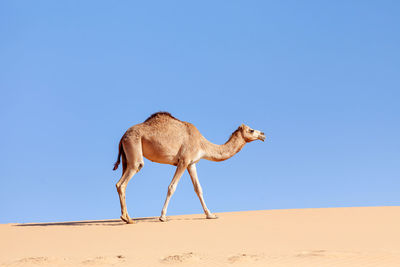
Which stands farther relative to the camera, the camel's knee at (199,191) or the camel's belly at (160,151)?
the camel's knee at (199,191)

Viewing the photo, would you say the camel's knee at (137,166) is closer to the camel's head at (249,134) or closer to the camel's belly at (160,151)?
the camel's belly at (160,151)

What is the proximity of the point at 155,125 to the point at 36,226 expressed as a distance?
4.88 m

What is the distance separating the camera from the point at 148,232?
46.2 feet

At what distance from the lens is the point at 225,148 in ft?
57.2

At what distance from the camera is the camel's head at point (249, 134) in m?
17.7

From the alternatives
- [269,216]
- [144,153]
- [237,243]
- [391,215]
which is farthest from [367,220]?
[144,153]

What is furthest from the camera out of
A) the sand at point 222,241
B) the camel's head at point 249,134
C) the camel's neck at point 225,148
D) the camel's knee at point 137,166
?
the camel's head at point 249,134

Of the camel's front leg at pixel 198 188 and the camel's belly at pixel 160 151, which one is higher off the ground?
the camel's belly at pixel 160 151

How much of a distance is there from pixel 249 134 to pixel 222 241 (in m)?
5.68

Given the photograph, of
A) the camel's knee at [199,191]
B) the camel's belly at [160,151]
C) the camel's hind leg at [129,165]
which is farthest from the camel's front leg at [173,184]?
the camel's hind leg at [129,165]

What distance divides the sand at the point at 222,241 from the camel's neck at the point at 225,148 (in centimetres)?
192

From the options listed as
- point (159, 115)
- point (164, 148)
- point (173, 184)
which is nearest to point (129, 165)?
point (164, 148)

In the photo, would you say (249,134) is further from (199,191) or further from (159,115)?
(159,115)

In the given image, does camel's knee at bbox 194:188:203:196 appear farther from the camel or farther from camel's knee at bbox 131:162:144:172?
camel's knee at bbox 131:162:144:172
